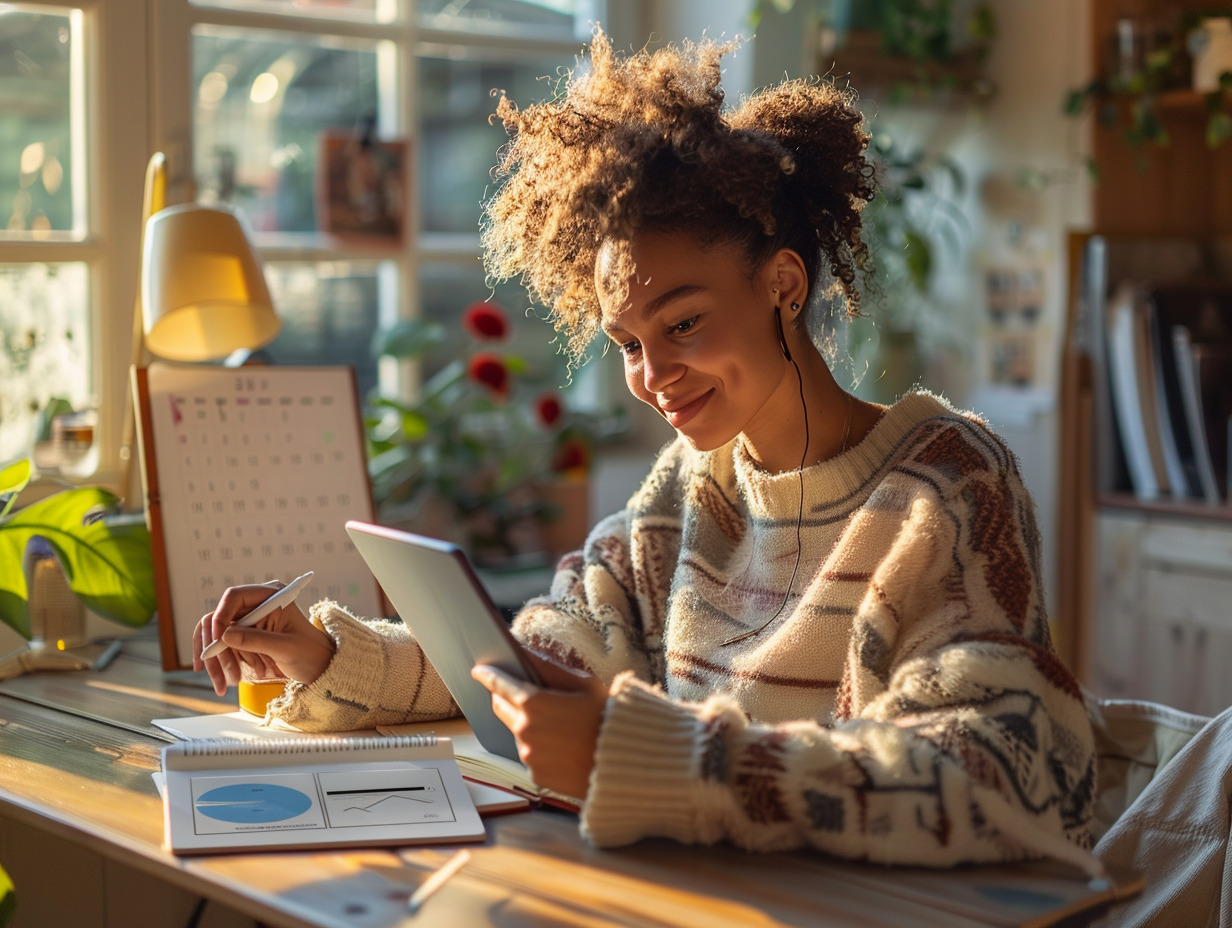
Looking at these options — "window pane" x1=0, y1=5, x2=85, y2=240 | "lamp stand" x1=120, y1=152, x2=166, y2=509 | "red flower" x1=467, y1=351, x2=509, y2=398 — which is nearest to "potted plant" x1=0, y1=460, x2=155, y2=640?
"lamp stand" x1=120, y1=152, x2=166, y2=509

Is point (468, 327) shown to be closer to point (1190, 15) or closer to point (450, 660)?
point (450, 660)

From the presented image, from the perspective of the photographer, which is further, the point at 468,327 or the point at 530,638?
the point at 468,327

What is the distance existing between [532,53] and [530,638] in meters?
1.65

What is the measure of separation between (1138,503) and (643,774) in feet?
6.50

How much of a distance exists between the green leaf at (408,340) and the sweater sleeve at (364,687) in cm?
112

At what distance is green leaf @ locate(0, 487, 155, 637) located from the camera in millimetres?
1627

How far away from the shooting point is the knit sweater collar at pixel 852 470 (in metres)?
1.32

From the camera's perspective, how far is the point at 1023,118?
9.69ft

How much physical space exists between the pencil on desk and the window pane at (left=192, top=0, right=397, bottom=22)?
1763mm

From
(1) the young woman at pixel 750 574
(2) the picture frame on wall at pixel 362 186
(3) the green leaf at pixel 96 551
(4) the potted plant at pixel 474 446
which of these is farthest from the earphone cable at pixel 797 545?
(2) the picture frame on wall at pixel 362 186

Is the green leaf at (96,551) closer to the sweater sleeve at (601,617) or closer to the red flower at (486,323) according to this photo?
the sweater sleeve at (601,617)

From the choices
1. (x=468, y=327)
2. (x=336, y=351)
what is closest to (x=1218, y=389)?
(x=468, y=327)

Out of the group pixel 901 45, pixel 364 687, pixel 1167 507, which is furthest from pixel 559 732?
pixel 901 45

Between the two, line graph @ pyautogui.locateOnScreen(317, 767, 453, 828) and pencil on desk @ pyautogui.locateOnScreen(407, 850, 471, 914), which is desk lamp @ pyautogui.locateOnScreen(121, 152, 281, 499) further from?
pencil on desk @ pyautogui.locateOnScreen(407, 850, 471, 914)
